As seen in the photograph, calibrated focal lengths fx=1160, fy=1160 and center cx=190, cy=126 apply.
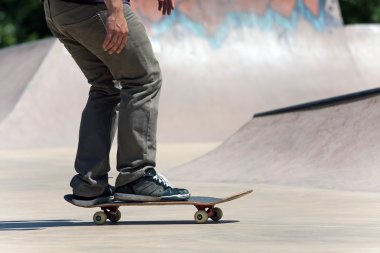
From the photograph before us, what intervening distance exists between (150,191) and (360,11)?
1083 inches

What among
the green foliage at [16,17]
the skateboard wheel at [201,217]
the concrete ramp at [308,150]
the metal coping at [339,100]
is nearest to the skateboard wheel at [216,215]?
the skateboard wheel at [201,217]

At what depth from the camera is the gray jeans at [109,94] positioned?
6.11m

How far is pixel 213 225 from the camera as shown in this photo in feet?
20.0

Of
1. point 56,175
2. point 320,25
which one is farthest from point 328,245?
point 320,25

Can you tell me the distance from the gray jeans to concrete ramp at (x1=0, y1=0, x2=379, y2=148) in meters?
9.46

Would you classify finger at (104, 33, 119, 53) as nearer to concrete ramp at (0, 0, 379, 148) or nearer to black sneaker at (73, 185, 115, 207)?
black sneaker at (73, 185, 115, 207)

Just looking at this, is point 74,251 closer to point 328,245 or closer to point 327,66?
point 328,245

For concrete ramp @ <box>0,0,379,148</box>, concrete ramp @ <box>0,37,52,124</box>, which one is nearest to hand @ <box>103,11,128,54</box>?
→ concrete ramp @ <box>0,0,379,148</box>

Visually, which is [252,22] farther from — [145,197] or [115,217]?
[145,197]

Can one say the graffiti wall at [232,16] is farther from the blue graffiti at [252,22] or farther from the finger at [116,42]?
the finger at [116,42]

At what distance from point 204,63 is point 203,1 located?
4.09 feet

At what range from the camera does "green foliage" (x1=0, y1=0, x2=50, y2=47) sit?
30.2 metres

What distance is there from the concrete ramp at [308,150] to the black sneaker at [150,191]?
7.43 feet

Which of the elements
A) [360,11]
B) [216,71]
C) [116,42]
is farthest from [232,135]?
[360,11]
